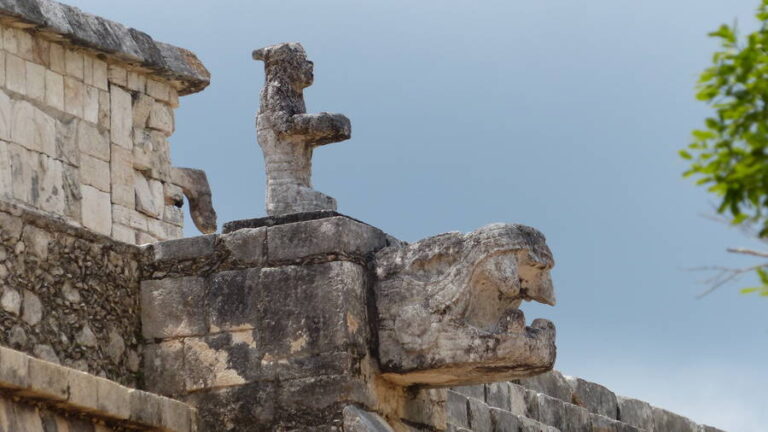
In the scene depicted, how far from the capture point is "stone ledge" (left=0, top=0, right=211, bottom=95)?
14234 mm

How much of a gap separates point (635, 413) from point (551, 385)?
1.27 m

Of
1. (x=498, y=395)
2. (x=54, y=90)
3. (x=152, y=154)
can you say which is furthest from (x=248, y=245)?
(x=152, y=154)

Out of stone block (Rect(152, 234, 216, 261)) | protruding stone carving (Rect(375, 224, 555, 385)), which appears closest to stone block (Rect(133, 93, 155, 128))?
stone block (Rect(152, 234, 216, 261))

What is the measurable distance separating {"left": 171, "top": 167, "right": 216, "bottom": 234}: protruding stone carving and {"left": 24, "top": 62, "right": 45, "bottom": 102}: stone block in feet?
5.93

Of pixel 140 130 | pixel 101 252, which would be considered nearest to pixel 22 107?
pixel 140 130

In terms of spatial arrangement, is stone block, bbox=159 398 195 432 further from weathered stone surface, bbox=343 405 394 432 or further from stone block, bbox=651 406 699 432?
stone block, bbox=651 406 699 432

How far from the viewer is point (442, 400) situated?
10.9 metres

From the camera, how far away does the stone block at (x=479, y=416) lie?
12117 mm

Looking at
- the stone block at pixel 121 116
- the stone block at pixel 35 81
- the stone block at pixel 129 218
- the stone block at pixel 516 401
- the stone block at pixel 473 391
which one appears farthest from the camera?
the stone block at pixel 121 116

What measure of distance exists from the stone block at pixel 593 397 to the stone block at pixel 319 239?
13.5 feet

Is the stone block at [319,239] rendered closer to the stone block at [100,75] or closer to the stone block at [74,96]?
the stone block at [74,96]

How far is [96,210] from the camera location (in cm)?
1494

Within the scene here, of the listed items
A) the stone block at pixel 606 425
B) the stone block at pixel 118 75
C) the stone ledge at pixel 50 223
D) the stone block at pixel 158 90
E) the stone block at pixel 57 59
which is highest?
the stone block at pixel 158 90

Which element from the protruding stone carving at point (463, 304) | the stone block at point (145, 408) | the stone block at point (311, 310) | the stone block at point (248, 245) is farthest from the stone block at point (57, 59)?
the stone block at point (145, 408)
